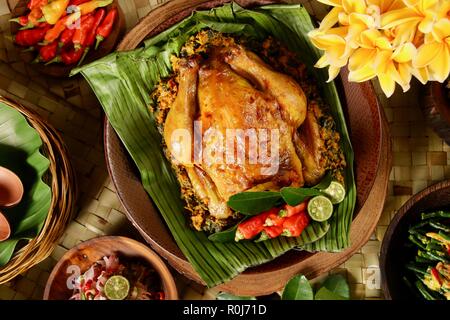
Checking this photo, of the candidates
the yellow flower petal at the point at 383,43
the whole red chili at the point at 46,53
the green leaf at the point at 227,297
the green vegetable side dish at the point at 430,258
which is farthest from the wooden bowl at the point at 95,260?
the yellow flower petal at the point at 383,43

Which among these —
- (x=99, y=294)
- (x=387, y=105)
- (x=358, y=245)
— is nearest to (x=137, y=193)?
(x=99, y=294)

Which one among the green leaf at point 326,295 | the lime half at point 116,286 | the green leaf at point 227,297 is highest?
the lime half at point 116,286

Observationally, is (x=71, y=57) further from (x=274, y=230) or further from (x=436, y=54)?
(x=436, y=54)

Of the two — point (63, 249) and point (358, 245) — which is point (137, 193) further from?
point (358, 245)

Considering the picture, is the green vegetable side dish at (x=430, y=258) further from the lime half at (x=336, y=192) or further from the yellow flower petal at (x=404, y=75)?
the yellow flower petal at (x=404, y=75)

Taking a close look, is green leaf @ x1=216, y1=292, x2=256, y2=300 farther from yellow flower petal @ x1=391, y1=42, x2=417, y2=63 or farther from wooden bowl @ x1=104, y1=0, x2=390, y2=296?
yellow flower petal @ x1=391, y1=42, x2=417, y2=63

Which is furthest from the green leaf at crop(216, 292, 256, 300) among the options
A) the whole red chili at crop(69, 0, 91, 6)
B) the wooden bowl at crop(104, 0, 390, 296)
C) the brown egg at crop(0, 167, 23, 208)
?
the whole red chili at crop(69, 0, 91, 6)

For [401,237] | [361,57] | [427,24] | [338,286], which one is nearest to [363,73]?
[361,57]
